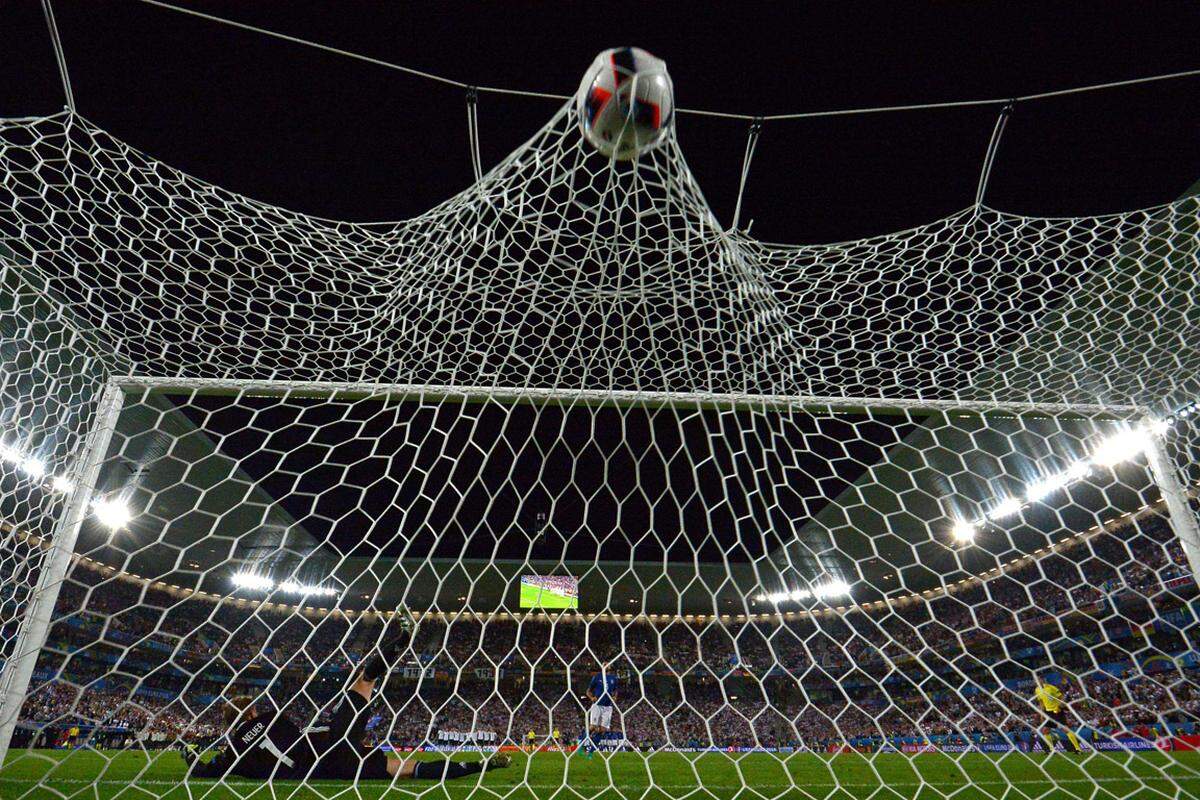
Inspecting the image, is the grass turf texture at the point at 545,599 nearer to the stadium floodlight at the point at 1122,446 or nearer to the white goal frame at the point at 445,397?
the white goal frame at the point at 445,397

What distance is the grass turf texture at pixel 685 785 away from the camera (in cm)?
235

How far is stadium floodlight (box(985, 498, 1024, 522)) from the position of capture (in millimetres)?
8055

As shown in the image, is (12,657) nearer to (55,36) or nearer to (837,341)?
(55,36)

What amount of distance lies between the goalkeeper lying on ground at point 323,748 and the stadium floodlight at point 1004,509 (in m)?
7.59

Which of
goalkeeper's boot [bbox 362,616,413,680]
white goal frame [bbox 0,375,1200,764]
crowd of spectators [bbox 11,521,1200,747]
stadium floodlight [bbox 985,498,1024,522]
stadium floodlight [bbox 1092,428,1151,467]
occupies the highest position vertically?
stadium floodlight [bbox 985,498,1024,522]

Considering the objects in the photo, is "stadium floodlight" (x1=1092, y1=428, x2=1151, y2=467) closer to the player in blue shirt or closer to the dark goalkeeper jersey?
the player in blue shirt

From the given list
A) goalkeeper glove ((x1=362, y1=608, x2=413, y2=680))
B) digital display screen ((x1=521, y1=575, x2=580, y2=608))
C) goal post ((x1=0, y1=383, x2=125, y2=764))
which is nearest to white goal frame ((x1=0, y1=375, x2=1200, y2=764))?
goal post ((x1=0, y1=383, x2=125, y2=764))

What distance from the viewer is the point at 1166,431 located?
2.71 metres

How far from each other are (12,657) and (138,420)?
5012 millimetres

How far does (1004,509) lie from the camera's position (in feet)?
28.1

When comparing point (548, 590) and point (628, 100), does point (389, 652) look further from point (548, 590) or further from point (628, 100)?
point (548, 590)

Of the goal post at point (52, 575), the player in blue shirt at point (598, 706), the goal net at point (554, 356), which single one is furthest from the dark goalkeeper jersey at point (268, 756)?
the player in blue shirt at point (598, 706)

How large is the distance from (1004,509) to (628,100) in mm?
9148

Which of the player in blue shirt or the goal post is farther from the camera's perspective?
the player in blue shirt
